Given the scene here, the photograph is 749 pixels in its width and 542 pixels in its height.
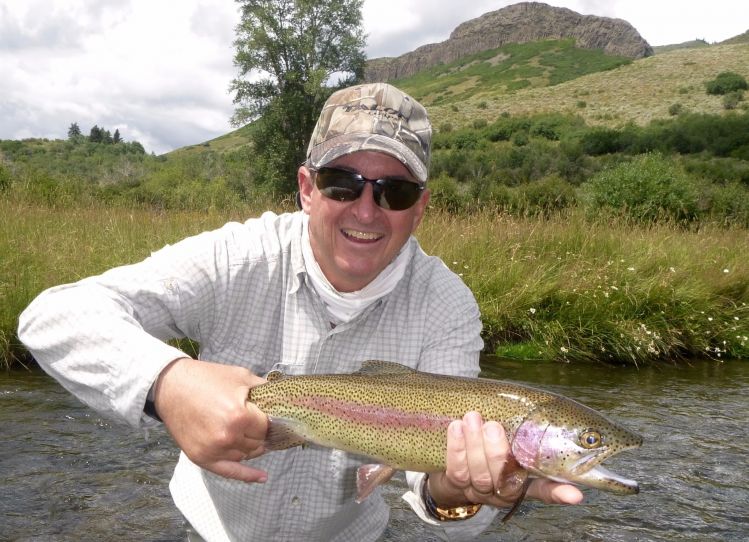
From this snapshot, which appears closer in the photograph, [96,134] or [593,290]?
[593,290]

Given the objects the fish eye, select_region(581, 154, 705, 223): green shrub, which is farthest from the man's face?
select_region(581, 154, 705, 223): green shrub

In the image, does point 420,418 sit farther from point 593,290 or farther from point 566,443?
point 593,290

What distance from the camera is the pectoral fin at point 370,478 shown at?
2275mm

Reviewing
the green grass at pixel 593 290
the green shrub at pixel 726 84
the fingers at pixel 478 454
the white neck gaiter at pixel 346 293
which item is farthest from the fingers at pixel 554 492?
the green shrub at pixel 726 84

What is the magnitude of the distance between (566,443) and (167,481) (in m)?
3.34

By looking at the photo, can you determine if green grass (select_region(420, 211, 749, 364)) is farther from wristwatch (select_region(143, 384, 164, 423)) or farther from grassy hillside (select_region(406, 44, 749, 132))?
grassy hillside (select_region(406, 44, 749, 132))

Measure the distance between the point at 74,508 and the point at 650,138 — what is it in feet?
168

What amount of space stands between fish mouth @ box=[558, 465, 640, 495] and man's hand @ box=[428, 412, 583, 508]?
0.08 m

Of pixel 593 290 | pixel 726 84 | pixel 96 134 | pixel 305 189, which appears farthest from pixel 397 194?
pixel 96 134

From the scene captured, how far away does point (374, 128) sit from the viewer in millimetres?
2654

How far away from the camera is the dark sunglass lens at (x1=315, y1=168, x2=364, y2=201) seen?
8.68ft

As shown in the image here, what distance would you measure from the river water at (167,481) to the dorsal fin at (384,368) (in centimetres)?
A: 209

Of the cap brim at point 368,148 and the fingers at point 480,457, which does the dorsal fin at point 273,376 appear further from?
the cap brim at point 368,148

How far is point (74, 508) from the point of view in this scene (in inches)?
157
